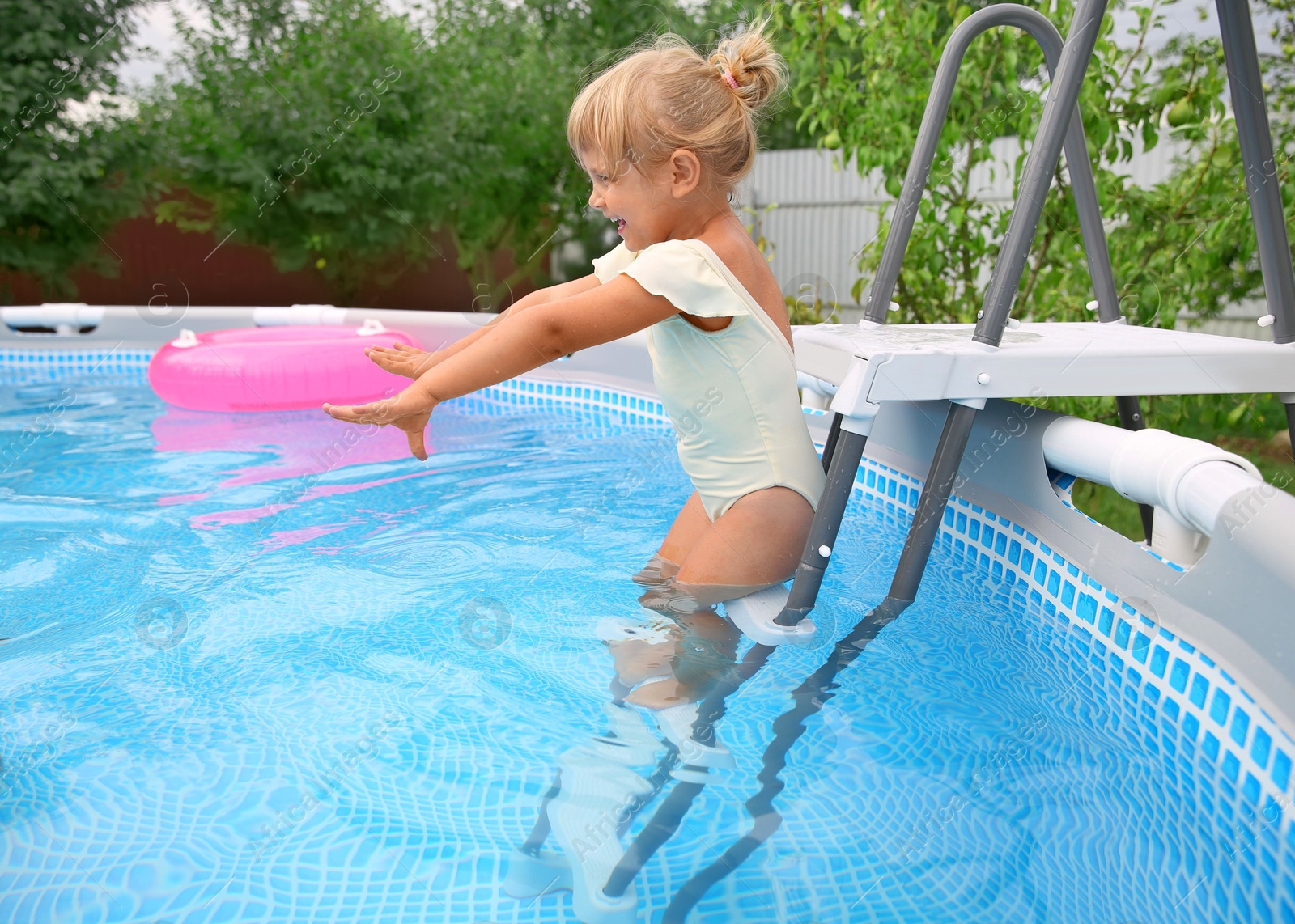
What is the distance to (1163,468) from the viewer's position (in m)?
1.50

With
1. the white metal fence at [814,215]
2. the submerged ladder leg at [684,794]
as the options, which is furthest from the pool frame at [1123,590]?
the white metal fence at [814,215]

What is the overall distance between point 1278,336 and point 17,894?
239 centimetres

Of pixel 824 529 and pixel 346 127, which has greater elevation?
pixel 346 127

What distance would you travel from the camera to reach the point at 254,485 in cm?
347

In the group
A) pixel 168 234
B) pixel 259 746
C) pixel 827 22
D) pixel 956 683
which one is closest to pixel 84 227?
pixel 168 234

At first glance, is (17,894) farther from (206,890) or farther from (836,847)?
(836,847)

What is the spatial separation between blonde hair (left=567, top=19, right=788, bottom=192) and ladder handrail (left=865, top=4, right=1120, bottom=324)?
645mm

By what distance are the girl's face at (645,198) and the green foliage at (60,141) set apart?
8.20 meters

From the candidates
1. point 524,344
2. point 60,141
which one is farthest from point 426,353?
point 60,141

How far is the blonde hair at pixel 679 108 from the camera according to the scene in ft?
5.34

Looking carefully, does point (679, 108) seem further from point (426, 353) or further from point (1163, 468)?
point (1163, 468)

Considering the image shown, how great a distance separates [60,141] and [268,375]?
5314 millimetres

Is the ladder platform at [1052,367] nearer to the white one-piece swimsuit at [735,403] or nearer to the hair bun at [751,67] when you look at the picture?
the white one-piece swimsuit at [735,403]

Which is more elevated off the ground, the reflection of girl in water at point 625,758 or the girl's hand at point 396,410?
the girl's hand at point 396,410
